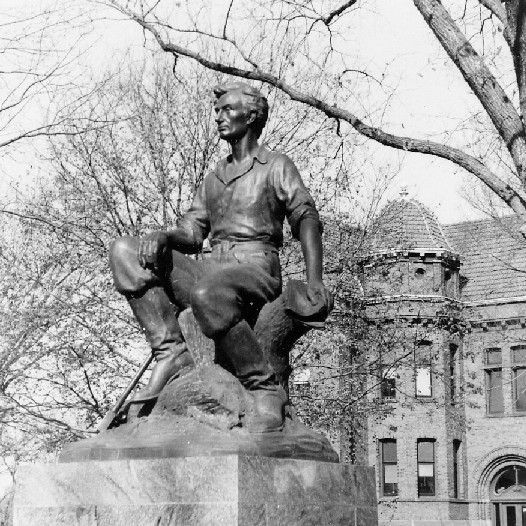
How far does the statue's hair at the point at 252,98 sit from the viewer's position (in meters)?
6.57

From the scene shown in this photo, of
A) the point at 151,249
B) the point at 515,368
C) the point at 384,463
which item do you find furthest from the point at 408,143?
the point at 515,368

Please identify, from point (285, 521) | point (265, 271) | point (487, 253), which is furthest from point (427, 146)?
point (487, 253)

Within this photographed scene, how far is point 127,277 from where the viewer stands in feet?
20.1

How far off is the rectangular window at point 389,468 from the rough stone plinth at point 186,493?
2883 centimetres

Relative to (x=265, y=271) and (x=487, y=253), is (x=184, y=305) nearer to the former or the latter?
(x=265, y=271)

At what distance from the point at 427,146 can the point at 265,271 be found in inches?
279

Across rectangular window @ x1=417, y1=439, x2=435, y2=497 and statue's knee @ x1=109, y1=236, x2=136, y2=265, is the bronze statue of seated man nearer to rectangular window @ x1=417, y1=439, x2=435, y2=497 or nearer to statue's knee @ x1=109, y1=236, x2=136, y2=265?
statue's knee @ x1=109, y1=236, x2=136, y2=265

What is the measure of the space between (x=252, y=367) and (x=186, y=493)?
0.93 meters

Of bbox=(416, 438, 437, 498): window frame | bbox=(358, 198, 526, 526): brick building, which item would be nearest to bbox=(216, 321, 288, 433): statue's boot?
bbox=(358, 198, 526, 526): brick building

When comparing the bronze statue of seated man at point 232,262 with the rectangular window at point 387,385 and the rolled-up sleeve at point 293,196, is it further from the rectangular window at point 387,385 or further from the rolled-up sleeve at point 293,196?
the rectangular window at point 387,385

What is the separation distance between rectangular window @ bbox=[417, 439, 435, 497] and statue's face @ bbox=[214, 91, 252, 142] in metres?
28.7

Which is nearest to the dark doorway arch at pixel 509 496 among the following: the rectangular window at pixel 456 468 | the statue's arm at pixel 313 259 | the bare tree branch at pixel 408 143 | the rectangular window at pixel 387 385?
the rectangular window at pixel 456 468

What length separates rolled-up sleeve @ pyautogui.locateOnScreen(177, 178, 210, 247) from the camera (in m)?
6.64

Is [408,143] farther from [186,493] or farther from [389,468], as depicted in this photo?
[389,468]
